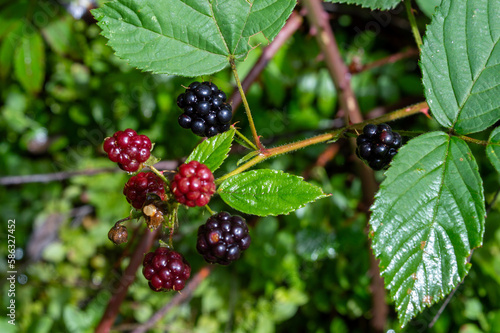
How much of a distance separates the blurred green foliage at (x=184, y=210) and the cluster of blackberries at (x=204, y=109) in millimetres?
1047

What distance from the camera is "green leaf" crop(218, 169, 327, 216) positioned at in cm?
97

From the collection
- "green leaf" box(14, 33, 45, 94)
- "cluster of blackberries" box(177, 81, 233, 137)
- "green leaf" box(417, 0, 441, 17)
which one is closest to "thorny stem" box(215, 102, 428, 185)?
"cluster of blackberries" box(177, 81, 233, 137)

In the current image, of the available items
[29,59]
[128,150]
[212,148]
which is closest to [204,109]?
[212,148]

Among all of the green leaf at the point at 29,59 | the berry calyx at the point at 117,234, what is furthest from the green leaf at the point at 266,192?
the green leaf at the point at 29,59

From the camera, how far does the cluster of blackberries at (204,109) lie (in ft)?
3.48

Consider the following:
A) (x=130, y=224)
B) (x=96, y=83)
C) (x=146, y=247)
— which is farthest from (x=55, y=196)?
(x=146, y=247)

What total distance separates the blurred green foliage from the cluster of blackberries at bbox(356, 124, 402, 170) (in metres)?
1.11

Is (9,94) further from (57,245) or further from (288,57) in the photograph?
(288,57)

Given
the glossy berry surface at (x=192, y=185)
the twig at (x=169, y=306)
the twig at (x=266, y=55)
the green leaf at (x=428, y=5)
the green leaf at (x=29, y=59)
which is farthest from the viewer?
the green leaf at (x=29, y=59)

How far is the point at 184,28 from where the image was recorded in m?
1.10

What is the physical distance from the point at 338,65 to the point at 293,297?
4.84 ft

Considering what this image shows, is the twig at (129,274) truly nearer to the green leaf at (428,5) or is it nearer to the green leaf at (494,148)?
the green leaf at (494,148)

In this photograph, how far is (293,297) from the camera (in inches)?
100

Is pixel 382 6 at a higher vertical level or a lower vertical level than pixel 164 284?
higher
